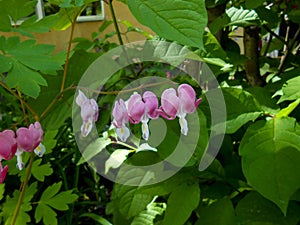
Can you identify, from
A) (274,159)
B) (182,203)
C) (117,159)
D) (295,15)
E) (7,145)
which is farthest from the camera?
(295,15)

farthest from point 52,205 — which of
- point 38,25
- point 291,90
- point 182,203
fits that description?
point 291,90

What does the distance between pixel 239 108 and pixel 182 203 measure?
0.70 ft

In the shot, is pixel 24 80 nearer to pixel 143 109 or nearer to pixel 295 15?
pixel 143 109

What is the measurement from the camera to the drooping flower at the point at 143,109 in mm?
636

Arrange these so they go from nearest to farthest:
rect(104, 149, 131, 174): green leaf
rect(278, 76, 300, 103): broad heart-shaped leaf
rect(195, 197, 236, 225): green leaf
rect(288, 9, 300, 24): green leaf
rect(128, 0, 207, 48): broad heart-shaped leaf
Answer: rect(128, 0, 207, 48): broad heart-shaped leaf → rect(278, 76, 300, 103): broad heart-shaped leaf → rect(195, 197, 236, 225): green leaf → rect(104, 149, 131, 174): green leaf → rect(288, 9, 300, 24): green leaf

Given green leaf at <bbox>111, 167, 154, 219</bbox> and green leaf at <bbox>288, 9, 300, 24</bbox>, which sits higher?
green leaf at <bbox>288, 9, 300, 24</bbox>

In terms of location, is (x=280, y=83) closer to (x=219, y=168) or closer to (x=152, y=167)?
(x=219, y=168)

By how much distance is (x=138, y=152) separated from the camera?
899 mm

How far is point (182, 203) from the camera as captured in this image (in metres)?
0.84

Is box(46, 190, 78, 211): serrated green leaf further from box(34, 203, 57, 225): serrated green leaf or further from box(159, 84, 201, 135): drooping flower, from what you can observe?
box(159, 84, 201, 135): drooping flower

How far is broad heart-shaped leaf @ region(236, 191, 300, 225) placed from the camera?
0.84 m

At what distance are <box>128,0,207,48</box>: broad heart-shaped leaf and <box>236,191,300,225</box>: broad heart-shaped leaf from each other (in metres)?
0.45

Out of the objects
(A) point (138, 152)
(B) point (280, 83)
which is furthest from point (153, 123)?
(B) point (280, 83)

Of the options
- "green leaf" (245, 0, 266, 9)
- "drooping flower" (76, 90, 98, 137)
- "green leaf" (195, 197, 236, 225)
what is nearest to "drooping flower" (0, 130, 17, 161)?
"drooping flower" (76, 90, 98, 137)
